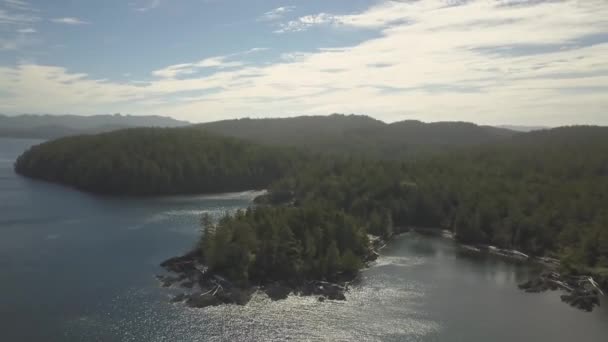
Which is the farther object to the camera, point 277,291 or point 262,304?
point 277,291

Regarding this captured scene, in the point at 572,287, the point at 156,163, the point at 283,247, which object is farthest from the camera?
the point at 156,163

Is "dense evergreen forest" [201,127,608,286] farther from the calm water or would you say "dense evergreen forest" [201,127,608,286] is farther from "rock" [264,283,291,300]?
the calm water

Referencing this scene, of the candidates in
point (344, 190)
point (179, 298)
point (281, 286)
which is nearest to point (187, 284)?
point (179, 298)

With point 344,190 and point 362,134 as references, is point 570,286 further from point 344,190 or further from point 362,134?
point 362,134

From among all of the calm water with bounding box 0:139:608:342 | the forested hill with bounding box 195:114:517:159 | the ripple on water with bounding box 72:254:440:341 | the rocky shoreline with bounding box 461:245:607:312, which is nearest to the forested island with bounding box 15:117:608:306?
the rocky shoreline with bounding box 461:245:607:312

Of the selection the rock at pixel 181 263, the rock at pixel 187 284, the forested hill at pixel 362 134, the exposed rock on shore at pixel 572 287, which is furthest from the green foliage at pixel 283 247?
the forested hill at pixel 362 134

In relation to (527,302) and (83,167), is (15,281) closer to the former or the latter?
(527,302)

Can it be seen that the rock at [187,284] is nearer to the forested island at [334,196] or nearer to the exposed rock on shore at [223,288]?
the exposed rock on shore at [223,288]
